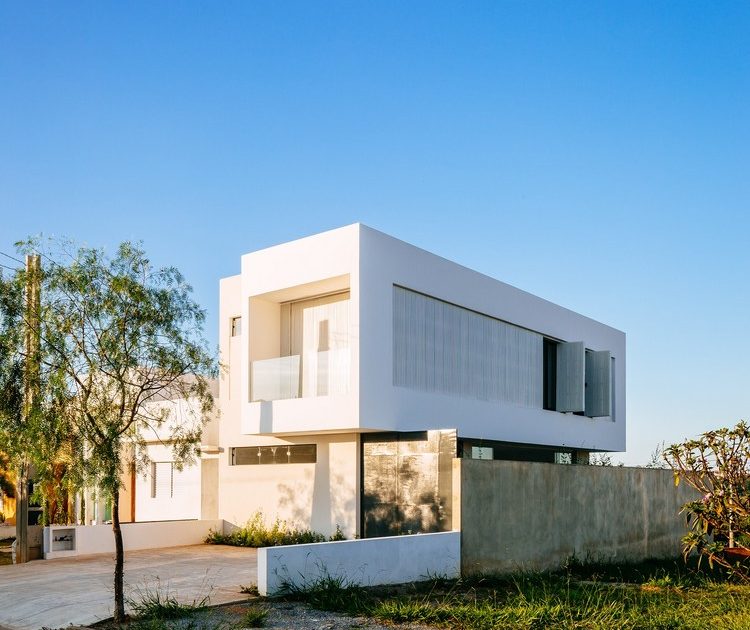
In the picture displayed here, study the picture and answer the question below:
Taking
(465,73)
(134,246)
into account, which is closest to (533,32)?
(465,73)

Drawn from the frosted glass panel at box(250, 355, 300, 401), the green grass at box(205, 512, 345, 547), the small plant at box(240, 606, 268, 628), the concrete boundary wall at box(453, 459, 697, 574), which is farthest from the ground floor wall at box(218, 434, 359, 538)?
the small plant at box(240, 606, 268, 628)

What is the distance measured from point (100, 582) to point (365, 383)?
6172mm

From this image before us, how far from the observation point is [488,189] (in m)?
16.8

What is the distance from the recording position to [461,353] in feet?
67.2

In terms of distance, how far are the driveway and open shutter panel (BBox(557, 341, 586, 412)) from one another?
34.7 ft

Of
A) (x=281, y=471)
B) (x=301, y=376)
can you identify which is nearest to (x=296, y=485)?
(x=281, y=471)

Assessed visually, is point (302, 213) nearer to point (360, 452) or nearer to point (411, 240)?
point (411, 240)

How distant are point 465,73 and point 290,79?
3.31 meters

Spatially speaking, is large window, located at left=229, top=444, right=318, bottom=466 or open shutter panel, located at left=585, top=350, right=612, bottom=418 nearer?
large window, located at left=229, top=444, right=318, bottom=466

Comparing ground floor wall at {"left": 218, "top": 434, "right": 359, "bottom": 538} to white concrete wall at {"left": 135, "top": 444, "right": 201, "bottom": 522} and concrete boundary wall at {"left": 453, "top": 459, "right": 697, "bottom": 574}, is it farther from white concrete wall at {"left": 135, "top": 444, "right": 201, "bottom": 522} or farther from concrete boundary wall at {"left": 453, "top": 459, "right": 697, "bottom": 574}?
concrete boundary wall at {"left": 453, "top": 459, "right": 697, "bottom": 574}

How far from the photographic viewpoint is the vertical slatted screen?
18625 mm

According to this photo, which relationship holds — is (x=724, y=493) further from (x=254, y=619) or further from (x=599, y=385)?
(x=599, y=385)

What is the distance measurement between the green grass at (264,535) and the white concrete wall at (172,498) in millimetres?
1835

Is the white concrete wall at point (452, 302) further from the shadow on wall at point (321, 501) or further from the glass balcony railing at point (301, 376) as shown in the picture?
the shadow on wall at point (321, 501)
